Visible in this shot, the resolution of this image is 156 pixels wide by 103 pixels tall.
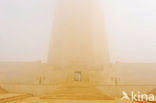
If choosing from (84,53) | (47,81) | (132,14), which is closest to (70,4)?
(84,53)

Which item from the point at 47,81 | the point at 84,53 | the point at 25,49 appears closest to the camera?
the point at 47,81

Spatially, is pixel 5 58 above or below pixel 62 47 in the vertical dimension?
below

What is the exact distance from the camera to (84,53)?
18.2m

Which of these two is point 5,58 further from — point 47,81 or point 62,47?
point 47,81

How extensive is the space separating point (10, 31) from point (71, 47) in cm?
1504

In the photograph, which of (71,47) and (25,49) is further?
(25,49)

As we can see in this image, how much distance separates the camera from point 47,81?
1373 cm

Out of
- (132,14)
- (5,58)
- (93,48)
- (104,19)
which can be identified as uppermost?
(132,14)

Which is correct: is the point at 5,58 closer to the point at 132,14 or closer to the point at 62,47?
the point at 62,47

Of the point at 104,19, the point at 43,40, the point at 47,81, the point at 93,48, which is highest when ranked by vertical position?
the point at 104,19

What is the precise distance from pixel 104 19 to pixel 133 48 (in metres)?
8.92

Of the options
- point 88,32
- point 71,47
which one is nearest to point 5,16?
point 71,47

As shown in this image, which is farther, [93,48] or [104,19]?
[104,19]

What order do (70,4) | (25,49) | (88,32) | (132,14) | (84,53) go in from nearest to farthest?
(84,53) < (88,32) < (70,4) < (132,14) < (25,49)
